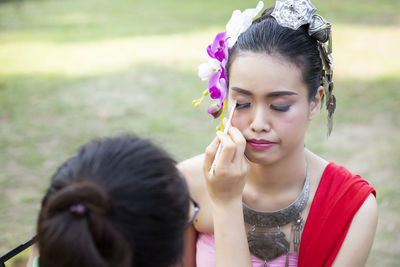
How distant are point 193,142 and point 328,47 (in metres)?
3.47

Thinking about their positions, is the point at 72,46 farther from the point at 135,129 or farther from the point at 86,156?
the point at 86,156

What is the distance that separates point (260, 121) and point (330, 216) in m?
0.55

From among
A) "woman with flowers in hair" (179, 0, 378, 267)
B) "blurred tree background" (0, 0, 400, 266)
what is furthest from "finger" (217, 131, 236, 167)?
"blurred tree background" (0, 0, 400, 266)

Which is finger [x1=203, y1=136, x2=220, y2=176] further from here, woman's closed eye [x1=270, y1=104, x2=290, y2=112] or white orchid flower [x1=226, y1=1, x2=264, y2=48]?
white orchid flower [x1=226, y1=1, x2=264, y2=48]

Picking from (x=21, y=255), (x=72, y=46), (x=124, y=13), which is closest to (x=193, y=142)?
(x=21, y=255)

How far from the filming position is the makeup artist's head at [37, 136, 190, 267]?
3.75 feet

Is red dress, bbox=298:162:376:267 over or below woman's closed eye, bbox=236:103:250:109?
below

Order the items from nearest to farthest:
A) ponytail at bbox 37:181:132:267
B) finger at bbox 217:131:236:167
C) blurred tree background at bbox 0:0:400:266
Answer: ponytail at bbox 37:181:132:267 → finger at bbox 217:131:236:167 → blurred tree background at bbox 0:0:400:266

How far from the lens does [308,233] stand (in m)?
2.05

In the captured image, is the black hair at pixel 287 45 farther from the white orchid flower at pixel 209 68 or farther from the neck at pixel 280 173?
the neck at pixel 280 173

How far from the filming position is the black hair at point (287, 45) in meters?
1.89

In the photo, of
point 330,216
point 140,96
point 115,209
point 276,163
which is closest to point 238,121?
point 276,163

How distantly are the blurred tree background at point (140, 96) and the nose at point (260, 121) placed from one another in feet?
3.01

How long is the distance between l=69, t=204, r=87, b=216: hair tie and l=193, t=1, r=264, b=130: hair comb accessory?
0.97 m
